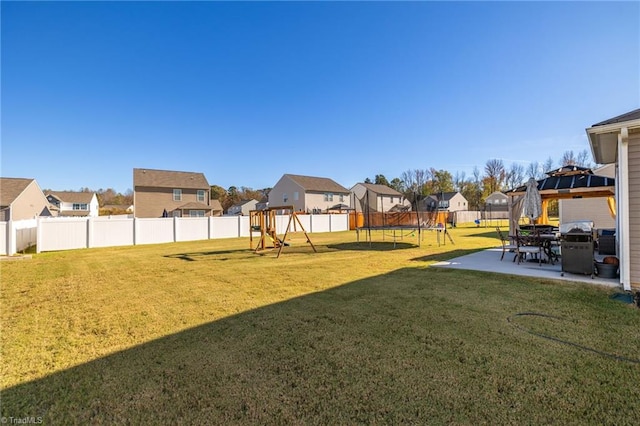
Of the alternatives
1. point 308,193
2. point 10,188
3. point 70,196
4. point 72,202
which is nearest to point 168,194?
point 10,188

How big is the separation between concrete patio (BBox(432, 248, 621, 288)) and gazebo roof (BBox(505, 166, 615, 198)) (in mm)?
2756

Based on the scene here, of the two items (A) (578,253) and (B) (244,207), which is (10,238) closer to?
(A) (578,253)

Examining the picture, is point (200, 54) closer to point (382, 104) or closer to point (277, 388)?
point (382, 104)

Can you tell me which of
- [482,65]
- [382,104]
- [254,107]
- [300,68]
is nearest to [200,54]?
[300,68]

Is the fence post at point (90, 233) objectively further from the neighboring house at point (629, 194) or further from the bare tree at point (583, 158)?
the bare tree at point (583, 158)

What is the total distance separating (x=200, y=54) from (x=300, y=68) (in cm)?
508

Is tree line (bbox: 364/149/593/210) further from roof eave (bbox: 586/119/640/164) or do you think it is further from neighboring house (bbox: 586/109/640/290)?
neighboring house (bbox: 586/109/640/290)

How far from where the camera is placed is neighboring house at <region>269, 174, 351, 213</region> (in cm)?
3328

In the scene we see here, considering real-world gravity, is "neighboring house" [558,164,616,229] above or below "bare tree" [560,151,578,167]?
below

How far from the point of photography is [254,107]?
20.3m

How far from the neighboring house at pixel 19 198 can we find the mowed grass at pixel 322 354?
763 inches

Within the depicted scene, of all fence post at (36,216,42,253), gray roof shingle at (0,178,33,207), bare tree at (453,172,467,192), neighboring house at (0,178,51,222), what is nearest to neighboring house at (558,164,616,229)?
fence post at (36,216,42,253)

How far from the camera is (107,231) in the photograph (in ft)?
46.4

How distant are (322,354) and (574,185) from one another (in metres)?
11.1
